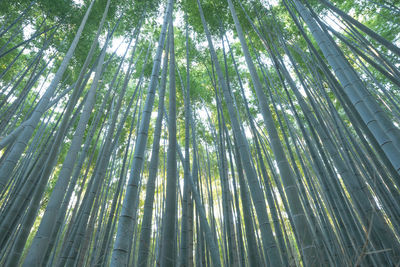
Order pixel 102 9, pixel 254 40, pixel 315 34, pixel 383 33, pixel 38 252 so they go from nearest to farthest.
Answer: pixel 38 252 → pixel 315 34 → pixel 102 9 → pixel 254 40 → pixel 383 33

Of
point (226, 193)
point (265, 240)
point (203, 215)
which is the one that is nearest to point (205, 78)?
point (226, 193)

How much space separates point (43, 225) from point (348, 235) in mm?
2306

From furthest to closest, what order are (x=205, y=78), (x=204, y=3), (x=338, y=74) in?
(x=205, y=78) → (x=204, y=3) → (x=338, y=74)

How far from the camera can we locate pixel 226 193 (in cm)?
295

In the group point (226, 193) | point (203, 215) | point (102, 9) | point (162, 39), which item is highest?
point (102, 9)

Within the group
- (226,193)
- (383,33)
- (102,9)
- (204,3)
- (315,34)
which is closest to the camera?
(315,34)

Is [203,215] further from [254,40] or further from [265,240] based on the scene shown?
[254,40]

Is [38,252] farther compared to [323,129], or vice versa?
[323,129]

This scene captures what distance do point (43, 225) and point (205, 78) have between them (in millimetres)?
5362

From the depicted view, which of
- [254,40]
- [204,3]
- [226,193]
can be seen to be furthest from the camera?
[254,40]

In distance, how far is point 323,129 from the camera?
8.05 ft

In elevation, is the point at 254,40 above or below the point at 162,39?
above

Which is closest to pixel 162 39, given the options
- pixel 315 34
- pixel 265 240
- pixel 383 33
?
pixel 315 34

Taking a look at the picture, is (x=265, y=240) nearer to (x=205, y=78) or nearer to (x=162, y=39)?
(x=162, y=39)
